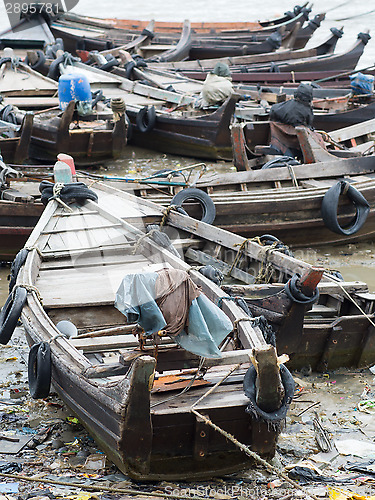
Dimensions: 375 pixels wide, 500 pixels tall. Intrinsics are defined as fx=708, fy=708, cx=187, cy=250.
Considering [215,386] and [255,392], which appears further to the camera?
[215,386]

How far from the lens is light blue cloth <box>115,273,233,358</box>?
4.86 meters

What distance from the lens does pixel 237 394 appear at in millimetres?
5086

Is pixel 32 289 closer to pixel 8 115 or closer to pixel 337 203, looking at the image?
pixel 337 203

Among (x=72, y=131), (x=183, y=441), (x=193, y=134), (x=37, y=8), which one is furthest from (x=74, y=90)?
(x=37, y=8)

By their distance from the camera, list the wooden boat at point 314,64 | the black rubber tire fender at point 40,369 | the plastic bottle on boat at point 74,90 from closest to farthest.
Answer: the black rubber tire fender at point 40,369
the plastic bottle on boat at point 74,90
the wooden boat at point 314,64

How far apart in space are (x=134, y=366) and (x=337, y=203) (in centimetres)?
598

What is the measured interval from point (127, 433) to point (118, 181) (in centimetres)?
608

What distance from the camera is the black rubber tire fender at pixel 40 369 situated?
5.62 m

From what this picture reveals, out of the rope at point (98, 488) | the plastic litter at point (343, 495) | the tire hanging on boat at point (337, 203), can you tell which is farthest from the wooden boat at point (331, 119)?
the rope at point (98, 488)

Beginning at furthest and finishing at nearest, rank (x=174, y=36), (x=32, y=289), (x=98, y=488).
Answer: (x=174, y=36) < (x=32, y=289) < (x=98, y=488)

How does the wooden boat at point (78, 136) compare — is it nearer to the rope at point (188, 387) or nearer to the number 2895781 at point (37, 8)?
the rope at point (188, 387)

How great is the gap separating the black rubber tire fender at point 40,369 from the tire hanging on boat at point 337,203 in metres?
5.34

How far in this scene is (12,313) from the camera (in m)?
6.34

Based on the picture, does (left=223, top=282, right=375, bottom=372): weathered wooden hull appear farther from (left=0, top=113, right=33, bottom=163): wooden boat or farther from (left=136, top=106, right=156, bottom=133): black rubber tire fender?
(left=136, top=106, right=156, bottom=133): black rubber tire fender
